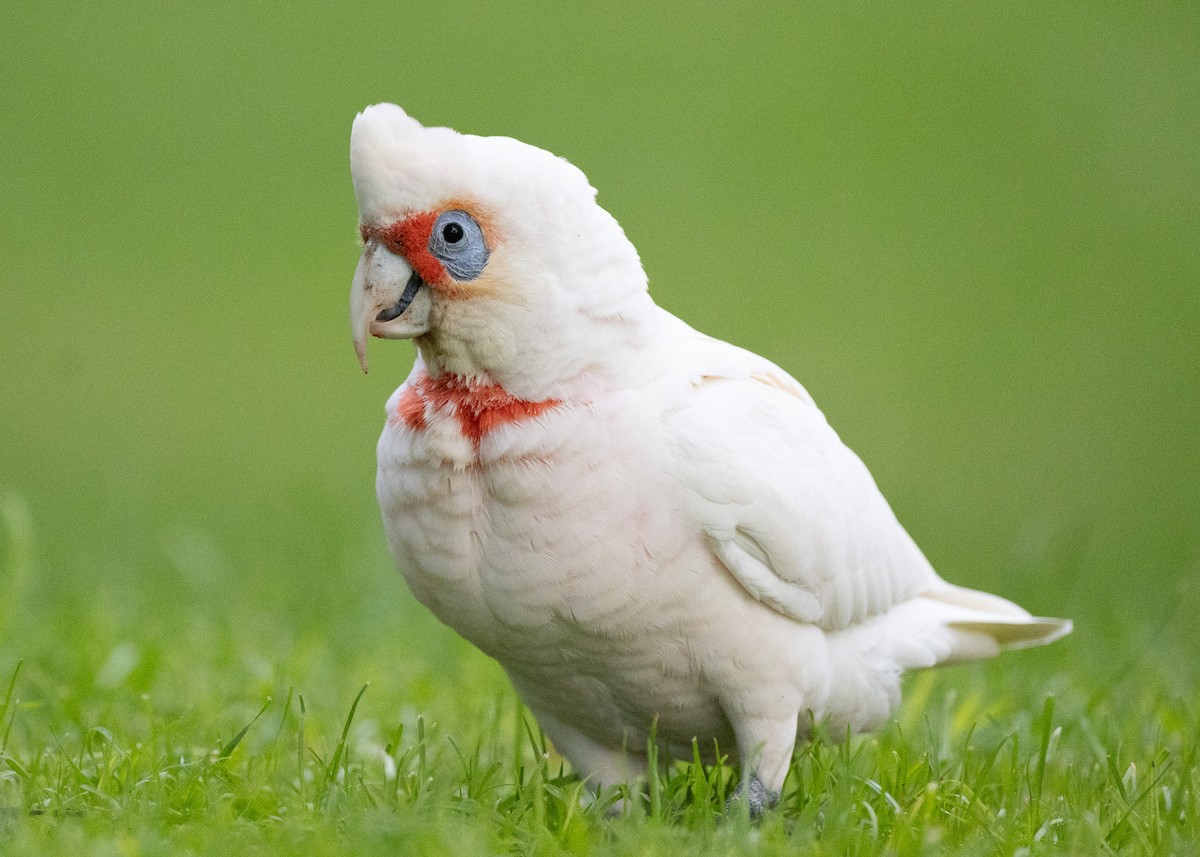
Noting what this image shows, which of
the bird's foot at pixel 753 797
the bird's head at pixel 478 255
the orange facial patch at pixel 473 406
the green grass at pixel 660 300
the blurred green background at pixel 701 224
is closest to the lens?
the bird's head at pixel 478 255

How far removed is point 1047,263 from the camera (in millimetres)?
9805

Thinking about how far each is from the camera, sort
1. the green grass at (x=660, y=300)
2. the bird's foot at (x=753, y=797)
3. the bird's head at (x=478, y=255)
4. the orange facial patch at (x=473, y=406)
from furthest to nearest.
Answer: the green grass at (x=660, y=300)
the bird's foot at (x=753, y=797)
the orange facial patch at (x=473, y=406)
the bird's head at (x=478, y=255)

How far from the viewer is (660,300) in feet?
29.0

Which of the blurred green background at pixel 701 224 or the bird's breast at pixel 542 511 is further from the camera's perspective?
the blurred green background at pixel 701 224

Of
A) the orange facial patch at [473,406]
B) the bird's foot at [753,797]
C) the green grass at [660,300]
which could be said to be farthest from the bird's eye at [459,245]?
the bird's foot at [753,797]

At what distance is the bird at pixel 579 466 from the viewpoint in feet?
9.18

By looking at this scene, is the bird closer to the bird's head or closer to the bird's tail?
the bird's head

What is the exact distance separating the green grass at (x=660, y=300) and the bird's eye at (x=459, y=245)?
107 cm

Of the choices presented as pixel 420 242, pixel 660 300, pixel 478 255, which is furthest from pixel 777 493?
pixel 660 300

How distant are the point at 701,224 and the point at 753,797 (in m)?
7.06

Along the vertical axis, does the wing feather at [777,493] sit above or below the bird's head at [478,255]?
below

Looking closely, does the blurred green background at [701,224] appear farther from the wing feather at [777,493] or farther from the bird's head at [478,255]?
the bird's head at [478,255]

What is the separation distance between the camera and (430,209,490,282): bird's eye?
9.09 ft

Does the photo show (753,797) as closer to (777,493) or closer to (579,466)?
(777,493)
